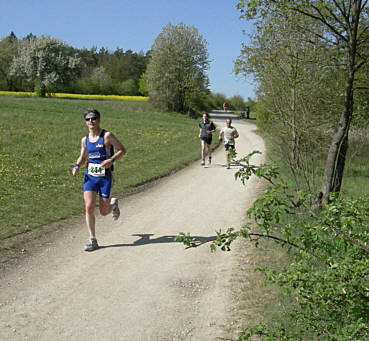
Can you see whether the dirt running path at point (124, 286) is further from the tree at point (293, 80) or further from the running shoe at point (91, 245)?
the tree at point (293, 80)

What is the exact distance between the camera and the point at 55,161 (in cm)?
1622

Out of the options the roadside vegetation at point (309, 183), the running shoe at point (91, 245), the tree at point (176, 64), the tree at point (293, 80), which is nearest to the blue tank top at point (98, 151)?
the running shoe at point (91, 245)

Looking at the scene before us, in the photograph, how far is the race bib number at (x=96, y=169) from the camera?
6.44 meters

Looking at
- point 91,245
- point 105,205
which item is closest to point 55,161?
point 105,205

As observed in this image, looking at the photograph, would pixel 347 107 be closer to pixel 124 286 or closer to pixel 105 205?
pixel 105 205

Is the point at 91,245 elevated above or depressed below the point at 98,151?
below

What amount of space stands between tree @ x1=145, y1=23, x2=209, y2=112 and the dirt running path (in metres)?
42.4

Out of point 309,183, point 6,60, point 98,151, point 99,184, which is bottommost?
point 309,183

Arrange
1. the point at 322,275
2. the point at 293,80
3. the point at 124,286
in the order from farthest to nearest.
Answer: the point at 293,80, the point at 124,286, the point at 322,275

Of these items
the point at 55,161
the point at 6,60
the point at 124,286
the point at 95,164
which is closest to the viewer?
the point at 124,286

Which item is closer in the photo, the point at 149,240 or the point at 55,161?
the point at 149,240

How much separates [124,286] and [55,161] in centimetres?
1213

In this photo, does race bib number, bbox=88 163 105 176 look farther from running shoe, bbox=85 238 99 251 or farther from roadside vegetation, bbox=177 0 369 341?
roadside vegetation, bbox=177 0 369 341

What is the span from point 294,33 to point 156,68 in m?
42.6
